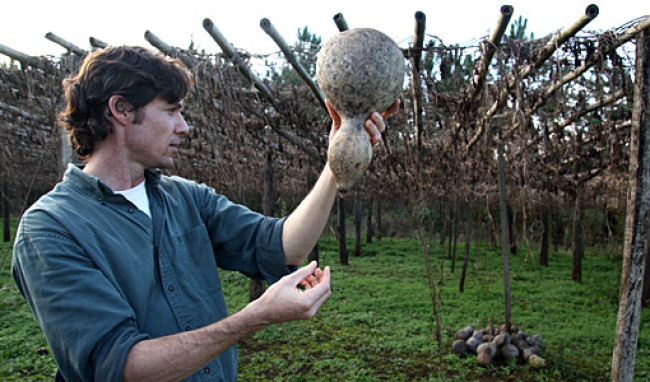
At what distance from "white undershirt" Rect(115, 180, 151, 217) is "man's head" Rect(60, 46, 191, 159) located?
172mm

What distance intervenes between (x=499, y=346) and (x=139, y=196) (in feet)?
16.1

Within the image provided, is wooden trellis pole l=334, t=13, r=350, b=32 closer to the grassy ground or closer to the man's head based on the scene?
the man's head

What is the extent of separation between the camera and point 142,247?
1.32 m

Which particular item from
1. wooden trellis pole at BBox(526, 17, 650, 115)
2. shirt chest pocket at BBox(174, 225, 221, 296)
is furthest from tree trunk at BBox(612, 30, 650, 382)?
shirt chest pocket at BBox(174, 225, 221, 296)

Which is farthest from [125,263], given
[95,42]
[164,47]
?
[95,42]

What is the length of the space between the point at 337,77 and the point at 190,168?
7.94 m

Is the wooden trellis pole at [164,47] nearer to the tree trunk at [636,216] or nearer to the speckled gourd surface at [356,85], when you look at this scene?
the speckled gourd surface at [356,85]

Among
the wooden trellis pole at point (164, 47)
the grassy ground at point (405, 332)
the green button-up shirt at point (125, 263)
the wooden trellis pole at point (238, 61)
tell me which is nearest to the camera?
the green button-up shirt at point (125, 263)

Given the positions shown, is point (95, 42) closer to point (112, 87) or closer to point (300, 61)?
point (300, 61)

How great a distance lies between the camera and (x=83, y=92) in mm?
1347

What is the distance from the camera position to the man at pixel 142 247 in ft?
3.49

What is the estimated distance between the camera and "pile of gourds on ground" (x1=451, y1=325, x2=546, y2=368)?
5.12 metres

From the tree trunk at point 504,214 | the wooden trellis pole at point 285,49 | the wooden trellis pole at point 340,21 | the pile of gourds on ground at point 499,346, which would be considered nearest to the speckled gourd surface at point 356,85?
the wooden trellis pole at point 340,21

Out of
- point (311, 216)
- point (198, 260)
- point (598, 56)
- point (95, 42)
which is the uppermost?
point (95, 42)
